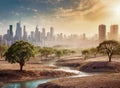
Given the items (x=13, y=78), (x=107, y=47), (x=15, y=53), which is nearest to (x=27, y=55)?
(x=15, y=53)

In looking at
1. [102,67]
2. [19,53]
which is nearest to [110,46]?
[102,67]

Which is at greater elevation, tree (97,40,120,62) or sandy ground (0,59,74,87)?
tree (97,40,120,62)

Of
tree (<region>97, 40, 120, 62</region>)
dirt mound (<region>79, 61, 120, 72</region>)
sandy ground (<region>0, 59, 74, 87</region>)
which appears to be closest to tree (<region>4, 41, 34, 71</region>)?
sandy ground (<region>0, 59, 74, 87</region>)

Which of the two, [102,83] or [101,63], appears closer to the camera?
[102,83]

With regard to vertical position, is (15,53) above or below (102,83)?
above

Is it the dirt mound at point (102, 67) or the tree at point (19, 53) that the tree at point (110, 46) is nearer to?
the dirt mound at point (102, 67)

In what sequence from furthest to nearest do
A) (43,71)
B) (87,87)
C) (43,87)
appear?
(43,71) → (43,87) → (87,87)

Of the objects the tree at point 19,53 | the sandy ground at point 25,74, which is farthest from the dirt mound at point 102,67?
the tree at point 19,53

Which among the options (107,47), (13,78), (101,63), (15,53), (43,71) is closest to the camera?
(13,78)

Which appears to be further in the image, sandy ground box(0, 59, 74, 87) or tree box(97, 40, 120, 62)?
tree box(97, 40, 120, 62)

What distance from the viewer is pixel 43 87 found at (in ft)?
233

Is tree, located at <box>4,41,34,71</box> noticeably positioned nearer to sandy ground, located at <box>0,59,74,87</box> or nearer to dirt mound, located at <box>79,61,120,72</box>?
Answer: sandy ground, located at <box>0,59,74,87</box>

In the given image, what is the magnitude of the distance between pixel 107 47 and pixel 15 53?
59.6 m

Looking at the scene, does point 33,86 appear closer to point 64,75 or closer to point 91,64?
point 64,75
